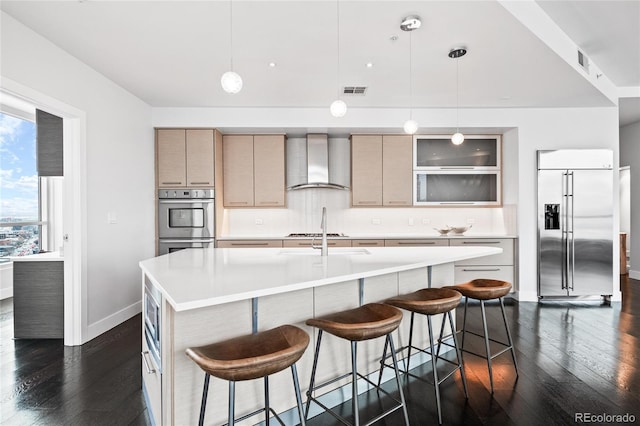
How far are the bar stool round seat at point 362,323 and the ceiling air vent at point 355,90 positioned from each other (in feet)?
8.83

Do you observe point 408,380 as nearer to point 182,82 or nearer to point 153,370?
point 153,370

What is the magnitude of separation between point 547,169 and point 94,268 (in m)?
5.49

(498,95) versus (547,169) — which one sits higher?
(498,95)

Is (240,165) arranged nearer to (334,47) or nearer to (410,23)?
(334,47)

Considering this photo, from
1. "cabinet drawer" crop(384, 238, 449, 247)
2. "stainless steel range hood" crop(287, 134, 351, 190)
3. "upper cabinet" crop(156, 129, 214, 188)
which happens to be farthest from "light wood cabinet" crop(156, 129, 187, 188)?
"cabinet drawer" crop(384, 238, 449, 247)

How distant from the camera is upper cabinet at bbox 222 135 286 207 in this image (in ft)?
16.5

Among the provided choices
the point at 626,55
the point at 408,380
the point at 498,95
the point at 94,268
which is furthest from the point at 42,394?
the point at 626,55

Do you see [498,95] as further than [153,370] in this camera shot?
Yes

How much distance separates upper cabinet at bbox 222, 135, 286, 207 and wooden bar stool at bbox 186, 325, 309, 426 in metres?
3.47

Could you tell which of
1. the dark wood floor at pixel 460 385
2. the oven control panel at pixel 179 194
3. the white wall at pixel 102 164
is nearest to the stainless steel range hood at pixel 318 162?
the oven control panel at pixel 179 194

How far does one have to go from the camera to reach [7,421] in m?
2.04

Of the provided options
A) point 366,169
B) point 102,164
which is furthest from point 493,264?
point 102,164

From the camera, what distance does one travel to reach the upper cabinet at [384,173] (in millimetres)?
5070

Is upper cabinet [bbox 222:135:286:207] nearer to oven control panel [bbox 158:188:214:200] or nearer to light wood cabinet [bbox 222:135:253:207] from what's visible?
light wood cabinet [bbox 222:135:253:207]
